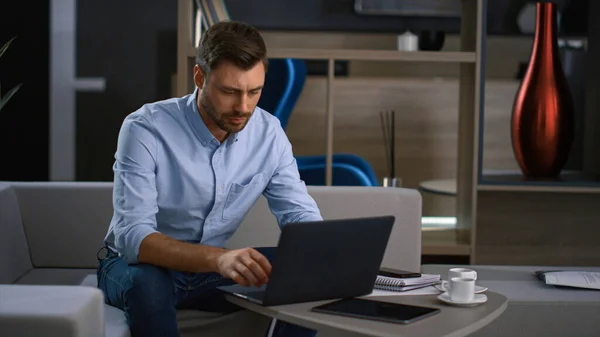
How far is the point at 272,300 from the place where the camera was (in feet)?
5.61

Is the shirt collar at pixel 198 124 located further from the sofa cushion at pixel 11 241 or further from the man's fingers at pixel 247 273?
the sofa cushion at pixel 11 241

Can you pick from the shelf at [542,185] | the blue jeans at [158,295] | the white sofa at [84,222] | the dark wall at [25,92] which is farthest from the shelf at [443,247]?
the dark wall at [25,92]

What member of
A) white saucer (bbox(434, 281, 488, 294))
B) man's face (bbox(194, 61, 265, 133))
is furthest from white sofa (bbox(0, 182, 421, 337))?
white saucer (bbox(434, 281, 488, 294))

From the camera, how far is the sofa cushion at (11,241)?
8.46ft

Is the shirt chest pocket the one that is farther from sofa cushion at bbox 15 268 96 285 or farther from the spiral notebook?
sofa cushion at bbox 15 268 96 285

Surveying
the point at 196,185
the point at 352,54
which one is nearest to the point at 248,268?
the point at 196,185

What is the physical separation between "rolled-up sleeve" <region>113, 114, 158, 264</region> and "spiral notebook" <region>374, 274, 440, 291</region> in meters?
0.52

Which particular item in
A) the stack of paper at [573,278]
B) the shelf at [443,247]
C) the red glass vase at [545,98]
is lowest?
the shelf at [443,247]

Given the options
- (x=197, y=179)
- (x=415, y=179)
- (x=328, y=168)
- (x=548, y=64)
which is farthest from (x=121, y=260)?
(x=415, y=179)

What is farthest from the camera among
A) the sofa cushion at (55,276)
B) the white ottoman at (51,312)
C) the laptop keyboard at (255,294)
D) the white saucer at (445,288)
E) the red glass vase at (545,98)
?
the red glass vase at (545,98)

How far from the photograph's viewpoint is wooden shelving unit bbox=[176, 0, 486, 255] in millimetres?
3617

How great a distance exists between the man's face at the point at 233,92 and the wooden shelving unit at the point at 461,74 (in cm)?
139

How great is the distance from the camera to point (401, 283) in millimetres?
1906

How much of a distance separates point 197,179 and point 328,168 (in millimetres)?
1582
